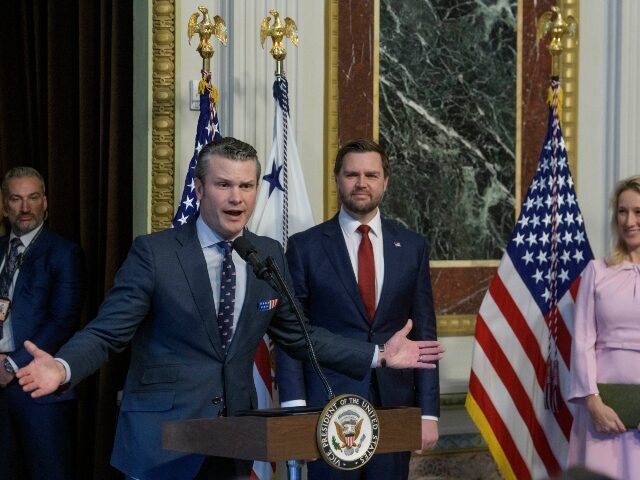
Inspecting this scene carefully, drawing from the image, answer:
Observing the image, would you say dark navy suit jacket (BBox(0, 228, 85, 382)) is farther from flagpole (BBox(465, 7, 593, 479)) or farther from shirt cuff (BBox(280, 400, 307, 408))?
flagpole (BBox(465, 7, 593, 479))

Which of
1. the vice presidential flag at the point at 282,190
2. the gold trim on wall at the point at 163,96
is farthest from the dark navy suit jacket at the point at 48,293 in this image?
the vice presidential flag at the point at 282,190

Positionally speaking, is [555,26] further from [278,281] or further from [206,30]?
[278,281]

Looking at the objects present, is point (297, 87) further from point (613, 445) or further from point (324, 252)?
point (613, 445)

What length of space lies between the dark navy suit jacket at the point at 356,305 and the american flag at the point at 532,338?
802 millimetres

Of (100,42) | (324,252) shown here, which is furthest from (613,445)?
(100,42)

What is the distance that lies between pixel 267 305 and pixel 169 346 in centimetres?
29

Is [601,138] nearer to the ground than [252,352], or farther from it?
farther from it

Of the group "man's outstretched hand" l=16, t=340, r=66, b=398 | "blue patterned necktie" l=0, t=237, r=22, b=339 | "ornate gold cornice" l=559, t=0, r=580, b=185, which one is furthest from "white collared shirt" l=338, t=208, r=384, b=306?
"ornate gold cornice" l=559, t=0, r=580, b=185

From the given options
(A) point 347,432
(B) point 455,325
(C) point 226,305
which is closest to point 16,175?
(B) point 455,325

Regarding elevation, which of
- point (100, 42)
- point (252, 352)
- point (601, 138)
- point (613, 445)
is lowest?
point (613, 445)

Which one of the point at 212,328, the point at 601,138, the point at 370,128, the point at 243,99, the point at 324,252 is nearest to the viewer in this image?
the point at 212,328

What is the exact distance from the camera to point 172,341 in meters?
3.04

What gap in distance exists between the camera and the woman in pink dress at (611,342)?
4293 millimetres

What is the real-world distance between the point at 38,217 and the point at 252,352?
7.65 ft
